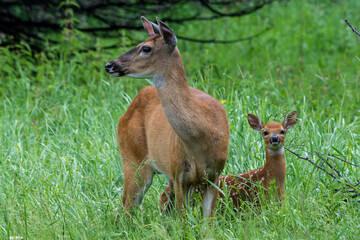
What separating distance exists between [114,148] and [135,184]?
916mm

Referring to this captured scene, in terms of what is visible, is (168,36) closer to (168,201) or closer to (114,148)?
(168,201)

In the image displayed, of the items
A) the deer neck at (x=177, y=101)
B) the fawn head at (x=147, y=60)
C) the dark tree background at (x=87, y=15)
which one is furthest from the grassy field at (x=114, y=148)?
the fawn head at (x=147, y=60)

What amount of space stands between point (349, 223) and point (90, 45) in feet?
19.2

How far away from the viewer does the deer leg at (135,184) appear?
4797 mm

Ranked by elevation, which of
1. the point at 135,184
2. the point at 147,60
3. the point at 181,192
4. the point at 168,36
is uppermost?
the point at 168,36

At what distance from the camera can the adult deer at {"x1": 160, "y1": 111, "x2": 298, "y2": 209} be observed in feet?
15.2

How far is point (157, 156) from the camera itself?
15.3ft

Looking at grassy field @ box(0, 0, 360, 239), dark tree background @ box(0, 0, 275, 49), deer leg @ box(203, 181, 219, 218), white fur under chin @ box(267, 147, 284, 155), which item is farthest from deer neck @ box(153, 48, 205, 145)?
dark tree background @ box(0, 0, 275, 49)

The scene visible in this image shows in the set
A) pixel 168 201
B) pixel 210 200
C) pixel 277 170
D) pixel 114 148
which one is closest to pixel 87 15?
pixel 114 148

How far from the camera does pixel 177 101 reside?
4.06 m

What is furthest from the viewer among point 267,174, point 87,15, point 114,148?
point 87,15

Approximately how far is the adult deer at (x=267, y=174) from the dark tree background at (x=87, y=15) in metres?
3.95

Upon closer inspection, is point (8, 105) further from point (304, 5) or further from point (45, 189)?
point (304, 5)

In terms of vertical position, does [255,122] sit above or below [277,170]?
above
